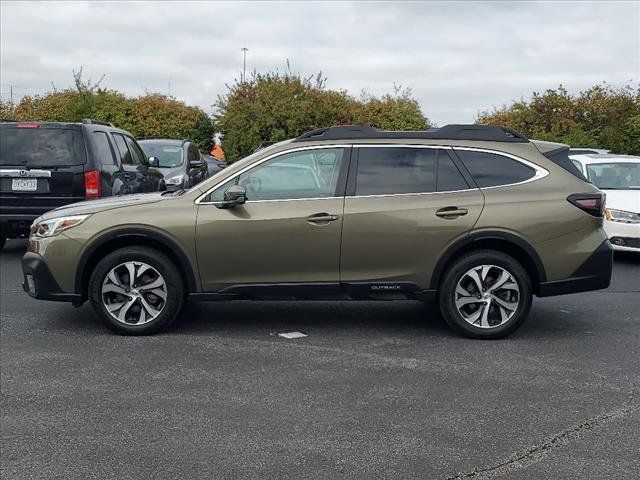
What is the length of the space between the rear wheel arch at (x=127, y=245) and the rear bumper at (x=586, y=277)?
3.04 meters

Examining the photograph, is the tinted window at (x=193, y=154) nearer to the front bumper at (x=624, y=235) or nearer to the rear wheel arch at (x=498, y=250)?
the front bumper at (x=624, y=235)

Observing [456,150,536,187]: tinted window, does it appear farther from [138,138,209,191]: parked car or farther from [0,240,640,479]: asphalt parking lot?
[138,138,209,191]: parked car

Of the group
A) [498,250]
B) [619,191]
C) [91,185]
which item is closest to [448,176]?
[498,250]

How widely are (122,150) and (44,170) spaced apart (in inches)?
65.7

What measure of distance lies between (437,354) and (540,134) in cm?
2273

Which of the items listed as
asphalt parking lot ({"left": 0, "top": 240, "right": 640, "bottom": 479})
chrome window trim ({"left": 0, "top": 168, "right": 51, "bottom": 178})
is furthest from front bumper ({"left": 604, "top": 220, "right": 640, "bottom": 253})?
chrome window trim ({"left": 0, "top": 168, "right": 51, "bottom": 178})

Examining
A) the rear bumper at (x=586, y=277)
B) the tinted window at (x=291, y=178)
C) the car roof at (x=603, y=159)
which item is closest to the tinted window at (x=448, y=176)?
the tinted window at (x=291, y=178)

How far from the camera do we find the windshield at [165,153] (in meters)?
16.9

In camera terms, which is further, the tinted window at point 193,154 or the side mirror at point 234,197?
the tinted window at point 193,154

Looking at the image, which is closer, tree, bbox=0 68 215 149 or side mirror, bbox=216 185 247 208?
side mirror, bbox=216 185 247 208

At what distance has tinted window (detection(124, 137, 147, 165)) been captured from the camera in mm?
12458

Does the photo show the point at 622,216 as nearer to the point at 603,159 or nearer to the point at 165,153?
the point at 603,159

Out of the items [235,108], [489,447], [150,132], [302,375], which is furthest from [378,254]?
[150,132]

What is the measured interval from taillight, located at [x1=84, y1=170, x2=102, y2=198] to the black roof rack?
4296 mm
